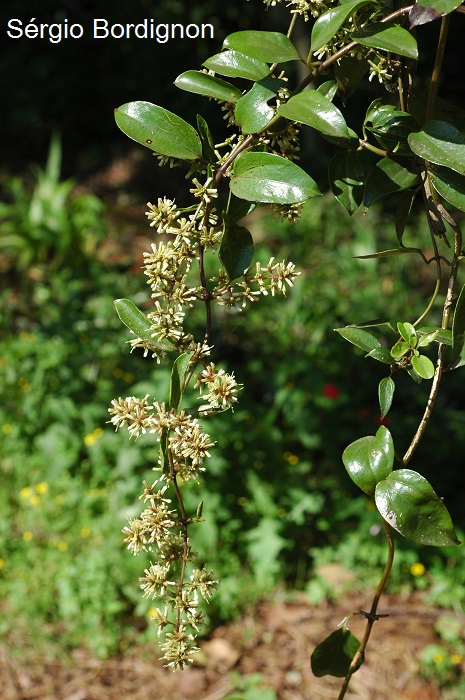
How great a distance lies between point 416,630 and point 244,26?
4256 millimetres

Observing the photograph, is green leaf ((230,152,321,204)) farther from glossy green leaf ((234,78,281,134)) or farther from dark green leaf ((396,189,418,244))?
dark green leaf ((396,189,418,244))

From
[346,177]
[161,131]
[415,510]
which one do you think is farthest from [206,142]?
[415,510]

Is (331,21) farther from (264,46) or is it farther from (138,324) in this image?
(138,324)

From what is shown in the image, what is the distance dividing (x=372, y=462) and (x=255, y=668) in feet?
5.66

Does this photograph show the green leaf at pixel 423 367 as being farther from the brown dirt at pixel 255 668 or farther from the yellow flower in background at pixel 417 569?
the yellow flower in background at pixel 417 569

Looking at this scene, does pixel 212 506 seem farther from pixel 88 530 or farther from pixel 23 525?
pixel 23 525

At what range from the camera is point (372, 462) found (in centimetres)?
75

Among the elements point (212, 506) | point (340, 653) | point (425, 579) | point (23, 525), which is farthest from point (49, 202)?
point (340, 653)

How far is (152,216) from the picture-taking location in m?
0.73

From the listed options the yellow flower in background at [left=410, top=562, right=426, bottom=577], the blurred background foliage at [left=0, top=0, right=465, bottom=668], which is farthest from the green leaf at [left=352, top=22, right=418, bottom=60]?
the yellow flower in background at [left=410, top=562, right=426, bottom=577]

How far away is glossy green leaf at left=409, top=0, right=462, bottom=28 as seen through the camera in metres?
0.66

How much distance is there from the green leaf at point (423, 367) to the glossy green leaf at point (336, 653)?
34 cm

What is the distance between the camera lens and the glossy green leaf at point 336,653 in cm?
90

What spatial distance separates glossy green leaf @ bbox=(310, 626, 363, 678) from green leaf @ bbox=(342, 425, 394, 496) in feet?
0.81
